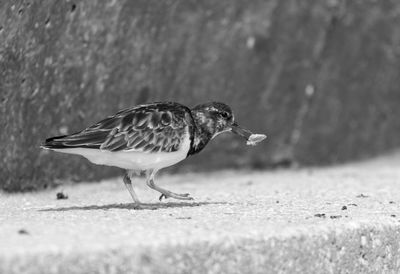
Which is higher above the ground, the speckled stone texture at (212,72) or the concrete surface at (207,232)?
the speckled stone texture at (212,72)

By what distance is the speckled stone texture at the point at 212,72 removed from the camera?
23.4ft

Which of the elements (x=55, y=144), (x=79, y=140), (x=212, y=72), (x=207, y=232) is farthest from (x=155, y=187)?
(x=212, y=72)

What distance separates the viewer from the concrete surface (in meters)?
4.45

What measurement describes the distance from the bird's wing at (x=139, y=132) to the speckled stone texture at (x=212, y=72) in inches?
39.7

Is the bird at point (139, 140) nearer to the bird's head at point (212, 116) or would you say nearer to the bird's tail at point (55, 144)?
the bird's tail at point (55, 144)

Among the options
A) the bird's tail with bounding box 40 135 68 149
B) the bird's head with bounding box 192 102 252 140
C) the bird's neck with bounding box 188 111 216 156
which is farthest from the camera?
the bird's head with bounding box 192 102 252 140

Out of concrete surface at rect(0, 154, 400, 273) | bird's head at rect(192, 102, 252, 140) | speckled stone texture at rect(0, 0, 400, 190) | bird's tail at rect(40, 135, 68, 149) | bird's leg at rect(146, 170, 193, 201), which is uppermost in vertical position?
speckled stone texture at rect(0, 0, 400, 190)

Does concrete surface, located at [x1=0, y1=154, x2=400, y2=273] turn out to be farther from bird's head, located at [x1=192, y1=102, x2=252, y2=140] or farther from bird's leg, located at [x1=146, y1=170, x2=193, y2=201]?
bird's head, located at [x1=192, y1=102, x2=252, y2=140]

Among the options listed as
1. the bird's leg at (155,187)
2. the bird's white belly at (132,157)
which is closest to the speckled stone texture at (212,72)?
the bird's white belly at (132,157)

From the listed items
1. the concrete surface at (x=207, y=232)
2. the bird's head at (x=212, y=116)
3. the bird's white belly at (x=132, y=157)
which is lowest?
the concrete surface at (x=207, y=232)

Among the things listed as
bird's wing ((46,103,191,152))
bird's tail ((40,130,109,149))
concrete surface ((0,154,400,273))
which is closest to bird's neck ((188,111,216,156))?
bird's wing ((46,103,191,152))

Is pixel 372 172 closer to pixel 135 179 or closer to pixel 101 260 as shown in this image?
pixel 135 179

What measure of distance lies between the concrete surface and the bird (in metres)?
0.35

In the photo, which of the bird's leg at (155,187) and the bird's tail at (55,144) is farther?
the bird's leg at (155,187)
